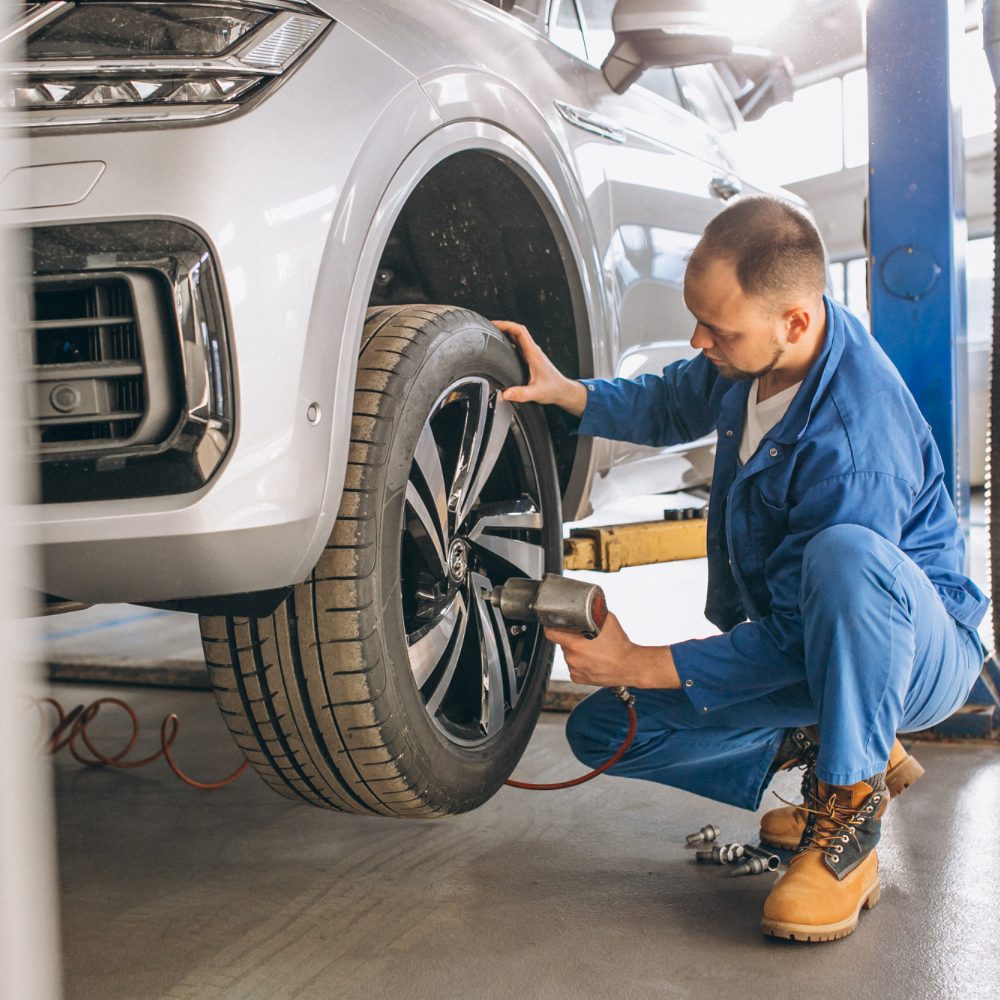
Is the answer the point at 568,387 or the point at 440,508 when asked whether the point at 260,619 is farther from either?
the point at 568,387

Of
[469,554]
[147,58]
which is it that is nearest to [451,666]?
[469,554]

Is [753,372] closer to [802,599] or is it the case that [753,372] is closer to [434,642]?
[802,599]

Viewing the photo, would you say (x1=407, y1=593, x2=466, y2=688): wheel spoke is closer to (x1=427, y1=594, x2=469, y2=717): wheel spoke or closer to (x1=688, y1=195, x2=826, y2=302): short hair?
(x1=427, y1=594, x2=469, y2=717): wheel spoke

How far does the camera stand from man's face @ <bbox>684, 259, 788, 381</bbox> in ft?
5.35

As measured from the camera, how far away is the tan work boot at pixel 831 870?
1406 mm

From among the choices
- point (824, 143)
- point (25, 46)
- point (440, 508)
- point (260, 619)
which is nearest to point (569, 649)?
point (440, 508)

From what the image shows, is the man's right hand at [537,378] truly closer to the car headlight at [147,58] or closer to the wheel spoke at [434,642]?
the wheel spoke at [434,642]

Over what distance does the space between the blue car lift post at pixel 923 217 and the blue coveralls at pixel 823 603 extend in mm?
542

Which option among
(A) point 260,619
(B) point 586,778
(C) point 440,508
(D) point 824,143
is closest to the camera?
(A) point 260,619

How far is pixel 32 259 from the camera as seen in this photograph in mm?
1118

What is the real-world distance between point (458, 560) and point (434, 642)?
14 centimetres

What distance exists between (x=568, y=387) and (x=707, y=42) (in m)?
0.66

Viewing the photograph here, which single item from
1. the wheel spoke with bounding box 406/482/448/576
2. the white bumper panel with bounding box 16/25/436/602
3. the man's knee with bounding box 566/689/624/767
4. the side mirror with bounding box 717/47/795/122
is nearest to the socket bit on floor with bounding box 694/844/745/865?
the man's knee with bounding box 566/689/624/767

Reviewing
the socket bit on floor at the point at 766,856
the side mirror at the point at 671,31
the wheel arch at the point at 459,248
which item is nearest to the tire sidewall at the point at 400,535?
the wheel arch at the point at 459,248
